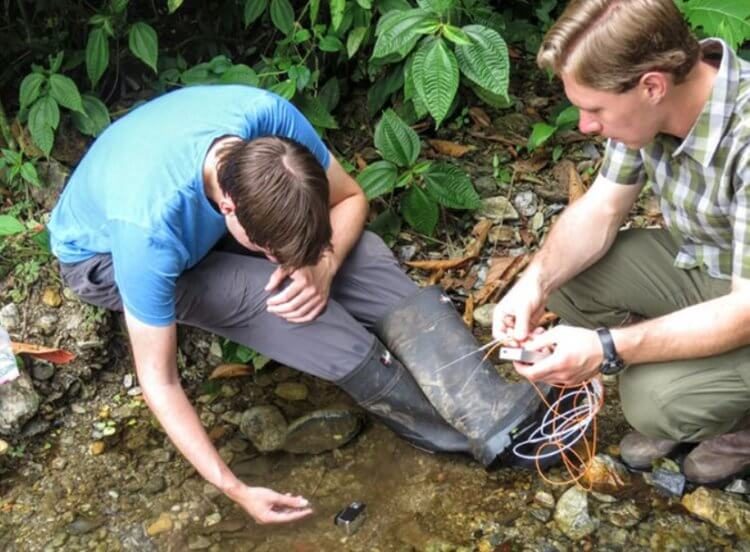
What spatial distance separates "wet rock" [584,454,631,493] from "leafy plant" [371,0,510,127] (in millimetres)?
1123

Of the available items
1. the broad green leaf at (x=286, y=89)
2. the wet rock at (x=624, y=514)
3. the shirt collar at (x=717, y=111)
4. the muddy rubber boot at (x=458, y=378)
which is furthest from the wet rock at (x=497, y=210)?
the shirt collar at (x=717, y=111)

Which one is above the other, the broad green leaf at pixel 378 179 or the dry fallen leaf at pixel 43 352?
the broad green leaf at pixel 378 179

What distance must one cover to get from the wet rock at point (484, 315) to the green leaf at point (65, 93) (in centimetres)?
150

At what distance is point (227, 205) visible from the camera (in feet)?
6.79

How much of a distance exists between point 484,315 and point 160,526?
1.27 metres

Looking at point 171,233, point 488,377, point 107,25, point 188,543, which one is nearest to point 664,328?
point 488,377

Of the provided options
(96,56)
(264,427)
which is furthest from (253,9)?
(264,427)

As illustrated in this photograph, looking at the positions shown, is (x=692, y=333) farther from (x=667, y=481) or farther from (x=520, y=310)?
(x=667, y=481)

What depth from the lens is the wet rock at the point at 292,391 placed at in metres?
2.90

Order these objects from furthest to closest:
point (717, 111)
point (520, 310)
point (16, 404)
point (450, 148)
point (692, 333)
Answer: point (450, 148), point (16, 404), point (520, 310), point (692, 333), point (717, 111)

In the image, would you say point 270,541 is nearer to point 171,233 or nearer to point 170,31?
point 171,233

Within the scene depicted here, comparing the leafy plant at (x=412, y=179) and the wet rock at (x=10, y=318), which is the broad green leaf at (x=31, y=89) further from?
the leafy plant at (x=412, y=179)

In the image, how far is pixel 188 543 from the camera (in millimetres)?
2451

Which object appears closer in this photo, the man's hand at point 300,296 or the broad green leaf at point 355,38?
the man's hand at point 300,296
